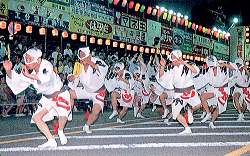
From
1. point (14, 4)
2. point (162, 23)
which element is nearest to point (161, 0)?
point (162, 23)

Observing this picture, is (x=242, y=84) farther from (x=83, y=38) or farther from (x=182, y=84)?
(x=83, y=38)

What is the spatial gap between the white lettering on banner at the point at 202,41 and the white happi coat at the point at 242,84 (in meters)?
17.9

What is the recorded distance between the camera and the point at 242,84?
14.0 metres

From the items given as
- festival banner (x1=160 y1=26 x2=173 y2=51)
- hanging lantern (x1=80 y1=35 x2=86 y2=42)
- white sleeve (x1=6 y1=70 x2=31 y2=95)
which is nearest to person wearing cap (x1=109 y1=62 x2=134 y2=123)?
hanging lantern (x1=80 y1=35 x2=86 y2=42)

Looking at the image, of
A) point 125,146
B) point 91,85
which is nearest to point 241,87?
point 91,85

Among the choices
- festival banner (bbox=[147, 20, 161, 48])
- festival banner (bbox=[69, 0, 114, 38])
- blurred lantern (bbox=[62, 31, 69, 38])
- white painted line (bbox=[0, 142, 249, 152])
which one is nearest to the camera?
white painted line (bbox=[0, 142, 249, 152])

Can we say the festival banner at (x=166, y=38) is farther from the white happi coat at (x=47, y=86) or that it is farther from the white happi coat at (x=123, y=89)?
the white happi coat at (x=47, y=86)

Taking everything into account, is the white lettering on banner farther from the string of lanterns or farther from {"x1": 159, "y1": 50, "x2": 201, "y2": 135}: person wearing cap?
{"x1": 159, "y1": 50, "x2": 201, "y2": 135}: person wearing cap

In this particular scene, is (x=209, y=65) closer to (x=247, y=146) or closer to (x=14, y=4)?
(x=247, y=146)

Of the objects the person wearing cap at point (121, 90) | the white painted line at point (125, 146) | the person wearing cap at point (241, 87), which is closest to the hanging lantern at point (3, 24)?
the person wearing cap at point (121, 90)

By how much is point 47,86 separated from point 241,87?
780cm

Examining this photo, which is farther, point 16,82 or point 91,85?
point 91,85

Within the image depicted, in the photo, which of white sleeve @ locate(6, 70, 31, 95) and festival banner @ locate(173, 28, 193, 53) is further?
→ festival banner @ locate(173, 28, 193, 53)

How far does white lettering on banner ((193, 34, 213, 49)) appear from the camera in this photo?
32.1 meters
